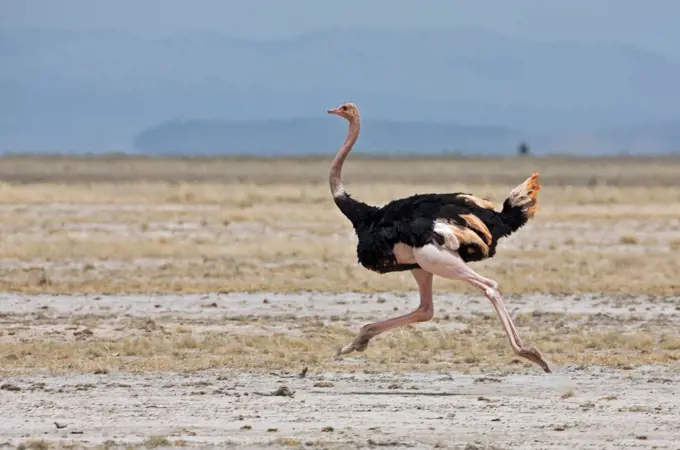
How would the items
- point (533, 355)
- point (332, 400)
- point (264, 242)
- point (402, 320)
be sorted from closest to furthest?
point (332, 400) < point (533, 355) < point (402, 320) < point (264, 242)

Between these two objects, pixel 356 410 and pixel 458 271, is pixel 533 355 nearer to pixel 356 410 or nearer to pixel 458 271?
pixel 458 271

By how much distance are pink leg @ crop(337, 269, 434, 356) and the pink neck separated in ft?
2.71

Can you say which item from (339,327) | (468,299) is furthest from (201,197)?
(339,327)

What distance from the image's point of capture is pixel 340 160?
505 inches

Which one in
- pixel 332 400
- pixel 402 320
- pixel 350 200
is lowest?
pixel 332 400

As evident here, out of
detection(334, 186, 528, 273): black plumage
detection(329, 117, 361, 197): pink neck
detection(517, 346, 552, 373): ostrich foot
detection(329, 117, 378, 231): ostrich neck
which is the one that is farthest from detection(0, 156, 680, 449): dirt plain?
detection(329, 117, 361, 197): pink neck

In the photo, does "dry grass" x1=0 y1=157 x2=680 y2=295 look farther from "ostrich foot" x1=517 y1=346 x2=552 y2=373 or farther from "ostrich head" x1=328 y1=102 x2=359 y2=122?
"ostrich foot" x1=517 y1=346 x2=552 y2=373

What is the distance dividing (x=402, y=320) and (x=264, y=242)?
14316 mm

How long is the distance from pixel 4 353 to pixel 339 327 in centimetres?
333

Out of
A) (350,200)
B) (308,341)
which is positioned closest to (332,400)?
(350,200)

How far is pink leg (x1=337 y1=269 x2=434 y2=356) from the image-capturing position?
40.5 ft

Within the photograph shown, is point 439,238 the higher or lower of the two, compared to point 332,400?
higher

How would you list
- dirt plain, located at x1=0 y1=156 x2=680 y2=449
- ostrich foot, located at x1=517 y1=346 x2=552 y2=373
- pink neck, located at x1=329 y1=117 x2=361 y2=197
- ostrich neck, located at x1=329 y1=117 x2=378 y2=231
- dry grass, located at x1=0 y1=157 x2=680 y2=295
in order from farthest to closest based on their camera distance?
1. dry grass, located at x1=0 y1=157 x2=680 y2=295
2. pink neck, located at x1=329 y1=117 x2=361 y2=197
3. ostrich neck, located at x1=329 y1=117 x2=378 y2=231
4. ostrich foot, located at x1=517 y1=346 x2=552 y2=373
5. dirt plain, located at x1=0 y1=156 x2=680 y2=449

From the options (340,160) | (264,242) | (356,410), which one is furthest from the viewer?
(264,242)
